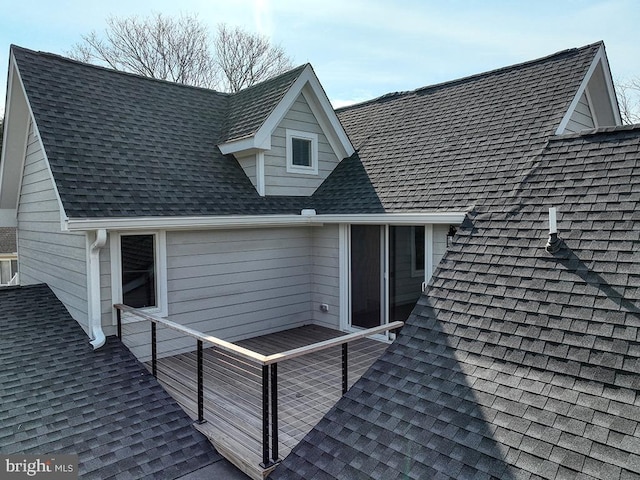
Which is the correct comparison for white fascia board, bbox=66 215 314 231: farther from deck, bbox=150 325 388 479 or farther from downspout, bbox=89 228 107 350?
deck, bbox=150 325 388 479

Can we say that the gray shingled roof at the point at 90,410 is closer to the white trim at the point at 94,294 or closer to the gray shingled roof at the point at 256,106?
the white trim at the point at 94,294

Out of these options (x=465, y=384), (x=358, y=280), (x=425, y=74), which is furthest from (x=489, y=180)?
(x=425, y=74)

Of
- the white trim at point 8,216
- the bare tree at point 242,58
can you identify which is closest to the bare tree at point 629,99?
the bare tree at point 242,58

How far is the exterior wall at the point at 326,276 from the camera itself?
7789 mm

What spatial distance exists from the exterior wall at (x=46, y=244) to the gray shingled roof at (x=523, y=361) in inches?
166

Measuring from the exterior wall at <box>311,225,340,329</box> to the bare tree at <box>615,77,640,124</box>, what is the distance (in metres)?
16.6

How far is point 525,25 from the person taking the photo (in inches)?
391

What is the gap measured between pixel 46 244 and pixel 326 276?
15.7ft

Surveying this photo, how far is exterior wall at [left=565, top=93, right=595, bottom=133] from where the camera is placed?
22.3 ft

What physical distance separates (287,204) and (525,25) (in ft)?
23.4

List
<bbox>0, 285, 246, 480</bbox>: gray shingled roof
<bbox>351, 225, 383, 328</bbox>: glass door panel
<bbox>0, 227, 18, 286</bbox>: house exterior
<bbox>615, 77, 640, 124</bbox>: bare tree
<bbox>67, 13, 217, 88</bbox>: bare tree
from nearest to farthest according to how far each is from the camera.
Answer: <bbox>0, 285, 246, 480</bbox>: gray shingled roof → <bbox>351, 225, 383, 328</bbox>: glass door panel → <bbox>615, 77, 640, 124</bbox>: bare tree → <bbox>67, 13, 217, 88</bbox>: bare tree → <bbox>0, 227, 18, 286</bbox>: house exterior

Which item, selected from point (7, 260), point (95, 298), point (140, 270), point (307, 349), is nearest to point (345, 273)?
point (140, 270)

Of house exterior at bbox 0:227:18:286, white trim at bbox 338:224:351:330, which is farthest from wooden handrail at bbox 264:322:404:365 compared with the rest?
house exterior at bbox 0:227:18:286

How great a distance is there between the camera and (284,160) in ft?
Answer: 26.8
